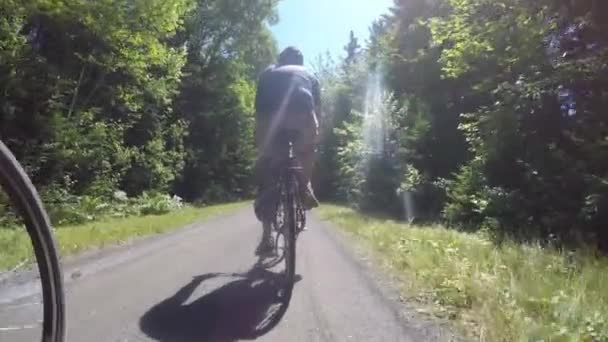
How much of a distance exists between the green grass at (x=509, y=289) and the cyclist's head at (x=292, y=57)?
216 cm

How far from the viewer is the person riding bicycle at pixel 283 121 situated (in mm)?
4973

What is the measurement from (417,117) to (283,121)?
1688cm

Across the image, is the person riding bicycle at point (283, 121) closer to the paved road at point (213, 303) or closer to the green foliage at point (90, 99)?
the paved road at point (213, 303)

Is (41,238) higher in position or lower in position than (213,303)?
higher

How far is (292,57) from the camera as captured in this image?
5.51m

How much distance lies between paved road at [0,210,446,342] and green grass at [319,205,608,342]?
353 millimetres

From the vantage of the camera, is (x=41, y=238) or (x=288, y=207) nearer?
(x=41, y=238)

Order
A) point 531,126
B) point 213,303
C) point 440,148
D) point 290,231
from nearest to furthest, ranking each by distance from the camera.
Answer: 1. point 213,303
2. point 290,231
3. point 531,126
4. point 440,148

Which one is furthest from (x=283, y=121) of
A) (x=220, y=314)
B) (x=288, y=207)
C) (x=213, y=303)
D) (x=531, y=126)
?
(x=531, y=126)

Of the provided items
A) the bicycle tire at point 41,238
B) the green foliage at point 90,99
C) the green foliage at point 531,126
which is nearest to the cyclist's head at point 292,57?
the bicycle tire at point 41,238

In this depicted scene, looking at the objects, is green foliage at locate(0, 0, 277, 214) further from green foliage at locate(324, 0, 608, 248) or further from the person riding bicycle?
green foliage at locate(324, 0, 608, 248)

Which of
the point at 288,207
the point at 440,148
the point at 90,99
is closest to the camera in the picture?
the point at 288,207

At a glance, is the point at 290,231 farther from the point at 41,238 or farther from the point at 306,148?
the point at 41,238

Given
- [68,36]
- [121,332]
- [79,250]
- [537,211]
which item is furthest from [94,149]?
[121,332]
